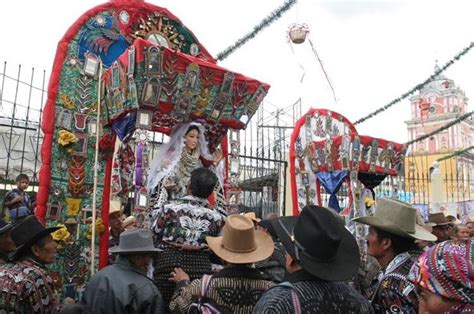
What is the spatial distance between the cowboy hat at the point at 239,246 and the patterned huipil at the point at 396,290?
588 mm

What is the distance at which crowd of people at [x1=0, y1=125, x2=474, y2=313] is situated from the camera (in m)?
1.68

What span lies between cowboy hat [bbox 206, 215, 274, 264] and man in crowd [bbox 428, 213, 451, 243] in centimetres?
319

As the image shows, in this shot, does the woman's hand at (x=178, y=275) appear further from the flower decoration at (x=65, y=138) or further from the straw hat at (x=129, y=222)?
the flower decoration at (x=65, y=138)

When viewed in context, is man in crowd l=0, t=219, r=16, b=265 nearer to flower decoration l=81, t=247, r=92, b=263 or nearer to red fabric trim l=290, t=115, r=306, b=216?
flower decoration l=81, t=247, r=92, b=263

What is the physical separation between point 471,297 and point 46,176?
13.1 feet

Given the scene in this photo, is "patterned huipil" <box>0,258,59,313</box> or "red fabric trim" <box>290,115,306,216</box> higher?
"red fabric trim" <box>290,115,306,216</box>

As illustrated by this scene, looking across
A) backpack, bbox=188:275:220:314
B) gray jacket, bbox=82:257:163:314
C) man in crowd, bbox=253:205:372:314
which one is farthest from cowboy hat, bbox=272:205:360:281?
gray jacket, bbox=82:257:163:314

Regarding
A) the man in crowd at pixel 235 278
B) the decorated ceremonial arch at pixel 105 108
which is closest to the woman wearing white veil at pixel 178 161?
the decorated ceremonial arch at pixel 105 108

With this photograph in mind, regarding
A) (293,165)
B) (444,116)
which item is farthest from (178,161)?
(444,116)

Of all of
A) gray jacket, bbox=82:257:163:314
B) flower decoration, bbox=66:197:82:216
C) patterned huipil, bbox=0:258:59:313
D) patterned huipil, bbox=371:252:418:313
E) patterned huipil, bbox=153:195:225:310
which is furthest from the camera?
flower decoration, bbox=66:197:82:216

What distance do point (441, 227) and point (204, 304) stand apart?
3597 mm

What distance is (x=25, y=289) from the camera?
236cm

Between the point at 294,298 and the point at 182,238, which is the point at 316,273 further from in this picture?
the point at 182,238

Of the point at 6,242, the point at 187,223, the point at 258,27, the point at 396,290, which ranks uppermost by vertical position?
the point at 258,27
